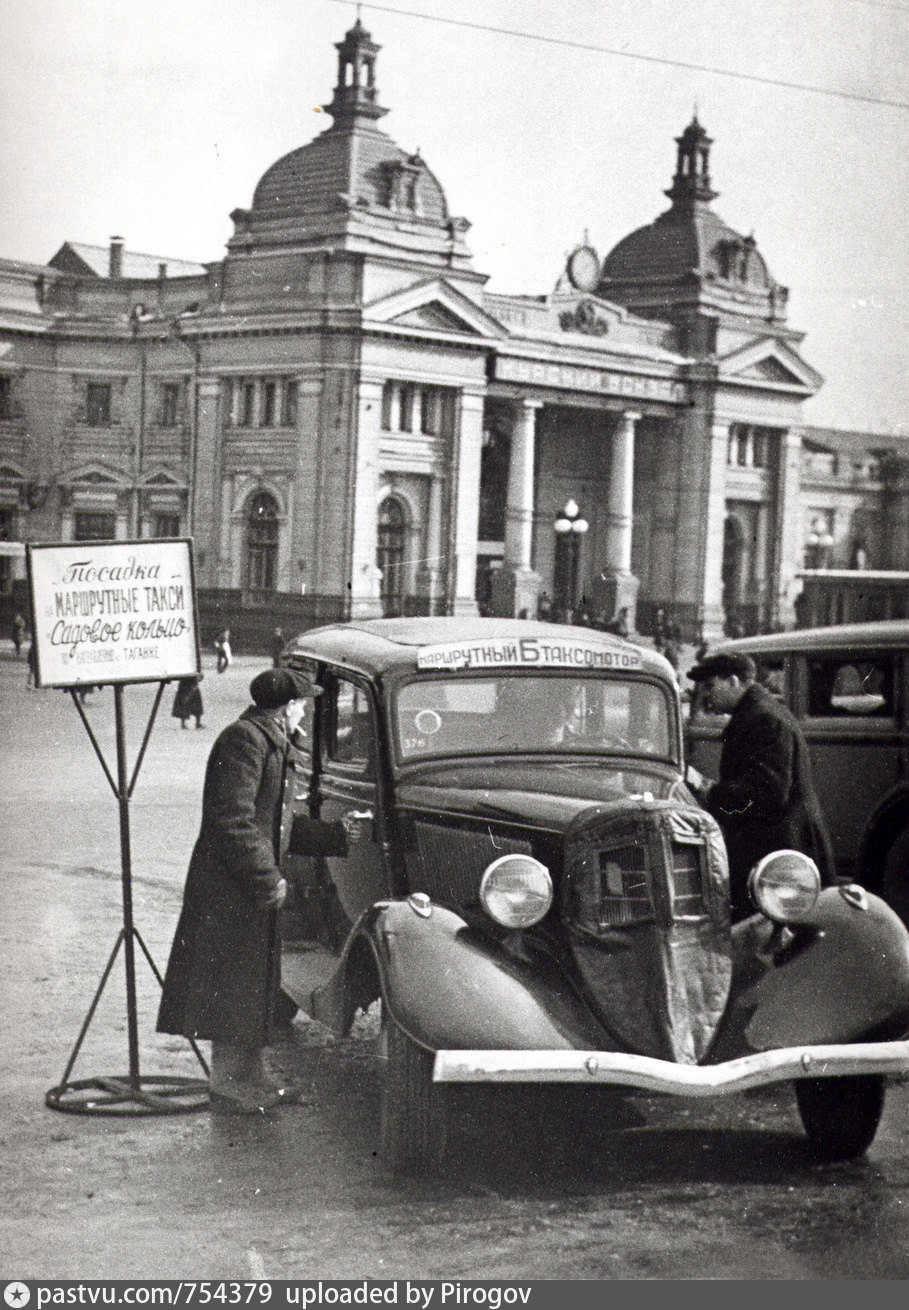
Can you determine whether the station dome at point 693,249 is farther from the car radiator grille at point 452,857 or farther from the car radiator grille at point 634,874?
the car radiator grille at point 634,874

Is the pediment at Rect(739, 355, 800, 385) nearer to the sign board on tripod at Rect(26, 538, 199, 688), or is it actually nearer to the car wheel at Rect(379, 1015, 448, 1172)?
the sign board on tripod at Rect(26, 538, 199, 688)

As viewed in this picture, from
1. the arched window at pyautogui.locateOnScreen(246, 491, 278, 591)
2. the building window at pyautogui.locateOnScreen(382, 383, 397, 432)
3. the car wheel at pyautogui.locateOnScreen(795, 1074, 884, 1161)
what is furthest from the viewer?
the building window at pyautogui.locateOnScreen(382, 383, 397, 432)

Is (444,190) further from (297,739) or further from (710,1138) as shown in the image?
(710,1138)

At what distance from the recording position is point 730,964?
555 cm

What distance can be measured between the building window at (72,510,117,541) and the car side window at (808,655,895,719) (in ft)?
14.1

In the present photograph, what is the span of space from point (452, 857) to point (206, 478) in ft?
24.2

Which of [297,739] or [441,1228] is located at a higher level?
[297,739]

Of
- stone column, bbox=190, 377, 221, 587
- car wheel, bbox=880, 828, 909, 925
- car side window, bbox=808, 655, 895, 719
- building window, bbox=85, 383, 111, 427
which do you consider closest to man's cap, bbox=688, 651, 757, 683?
car wheel, bbox=880, 828, 909, 925

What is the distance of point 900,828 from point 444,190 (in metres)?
4.12

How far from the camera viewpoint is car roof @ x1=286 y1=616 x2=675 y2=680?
635cm

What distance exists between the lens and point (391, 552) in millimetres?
18688

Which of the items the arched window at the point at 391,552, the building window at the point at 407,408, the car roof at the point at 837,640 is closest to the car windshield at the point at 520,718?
the car roof at the point at 837,640

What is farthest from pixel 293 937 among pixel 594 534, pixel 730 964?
pixel 594 534

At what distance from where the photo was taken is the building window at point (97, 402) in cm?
1123
